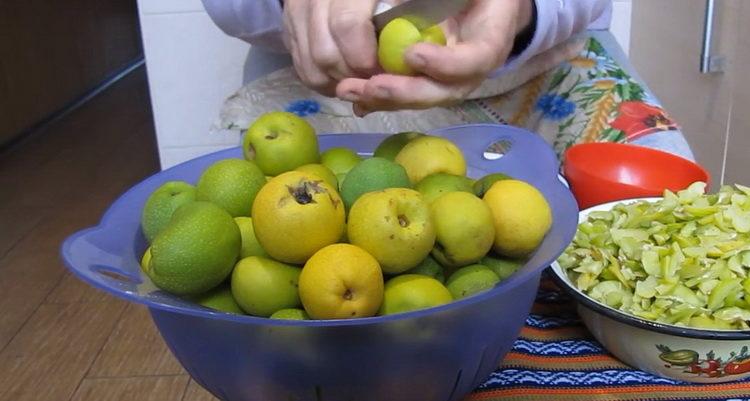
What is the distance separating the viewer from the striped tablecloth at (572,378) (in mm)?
466

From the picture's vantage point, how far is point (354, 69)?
55 cm

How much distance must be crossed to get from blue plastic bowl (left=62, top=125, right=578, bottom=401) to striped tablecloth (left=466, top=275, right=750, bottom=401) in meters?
0.07

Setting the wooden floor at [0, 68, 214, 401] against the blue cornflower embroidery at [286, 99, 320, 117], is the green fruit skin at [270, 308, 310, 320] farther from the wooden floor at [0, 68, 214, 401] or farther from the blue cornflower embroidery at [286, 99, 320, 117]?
the wooden floor at [0, 68, 214, 401]

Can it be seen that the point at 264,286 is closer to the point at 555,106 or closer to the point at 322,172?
the point at 322,172

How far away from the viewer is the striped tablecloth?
0.47 m

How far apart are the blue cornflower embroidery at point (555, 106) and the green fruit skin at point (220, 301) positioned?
577mm

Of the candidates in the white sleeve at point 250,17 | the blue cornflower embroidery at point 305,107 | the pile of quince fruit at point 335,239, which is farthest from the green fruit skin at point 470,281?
the blue cornflower embroidery at point 305,107

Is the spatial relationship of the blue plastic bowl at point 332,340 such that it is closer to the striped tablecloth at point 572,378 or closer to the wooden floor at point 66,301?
the striped tablecloth at point 572,378

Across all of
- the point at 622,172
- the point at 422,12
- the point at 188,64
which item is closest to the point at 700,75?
the point at 622,172

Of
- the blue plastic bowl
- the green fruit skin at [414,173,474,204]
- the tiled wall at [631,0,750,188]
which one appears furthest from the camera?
the tiled wall at [631,0,750,188]

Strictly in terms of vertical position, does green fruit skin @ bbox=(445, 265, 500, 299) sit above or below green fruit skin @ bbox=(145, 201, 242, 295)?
below

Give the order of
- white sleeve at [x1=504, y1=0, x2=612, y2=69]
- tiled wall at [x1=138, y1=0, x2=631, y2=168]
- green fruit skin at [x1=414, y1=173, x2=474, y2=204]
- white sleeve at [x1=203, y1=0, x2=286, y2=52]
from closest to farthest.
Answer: green fruit skin at [x1=414, y1=173, x2=474, y2=204]
white sleeve at [x1=504, y1=0, x2=612, y2=69]
white sleeve at [x1=203, y1=0, x2=286, y2=52]
tiled wall at [x1=138, y1=0, x2=631, y2=168]

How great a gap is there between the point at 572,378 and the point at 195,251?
0.89 ft

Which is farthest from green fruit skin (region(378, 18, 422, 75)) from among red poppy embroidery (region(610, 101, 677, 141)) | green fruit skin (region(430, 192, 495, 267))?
red poppy embroidery (region(610, 101, 677, 141))
